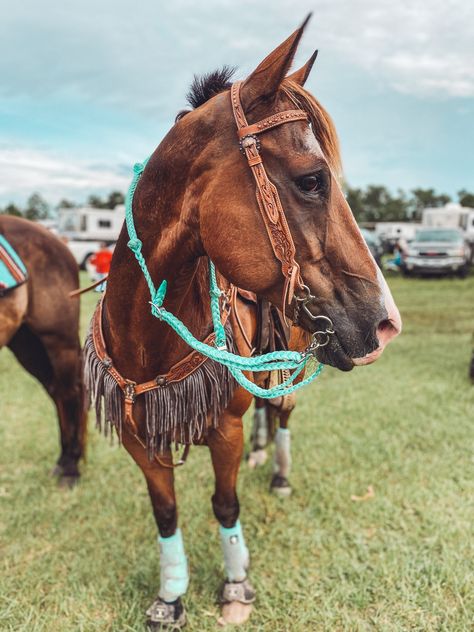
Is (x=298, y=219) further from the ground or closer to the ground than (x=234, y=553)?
further from the ground

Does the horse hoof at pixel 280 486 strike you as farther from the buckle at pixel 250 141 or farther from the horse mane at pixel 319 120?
the buckle at pixel 250 141

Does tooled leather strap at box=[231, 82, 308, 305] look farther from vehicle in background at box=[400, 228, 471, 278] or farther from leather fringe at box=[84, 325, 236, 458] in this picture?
vehicle in background at box=[400, 228, 471, 278]

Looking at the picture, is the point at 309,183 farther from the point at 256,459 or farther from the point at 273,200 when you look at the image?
the point at 256,459

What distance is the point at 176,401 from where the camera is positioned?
1.98m

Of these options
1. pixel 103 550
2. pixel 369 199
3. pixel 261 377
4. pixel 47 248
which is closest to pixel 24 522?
pixel 103 550

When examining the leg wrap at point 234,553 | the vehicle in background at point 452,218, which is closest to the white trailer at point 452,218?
the vehicle in background at point 452,218

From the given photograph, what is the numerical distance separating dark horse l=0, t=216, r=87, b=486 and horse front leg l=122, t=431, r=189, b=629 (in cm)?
154

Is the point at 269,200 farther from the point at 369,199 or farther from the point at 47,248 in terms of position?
the point at 369,199

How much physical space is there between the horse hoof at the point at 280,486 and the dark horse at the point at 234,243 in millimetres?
1659

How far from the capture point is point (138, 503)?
3469 mm

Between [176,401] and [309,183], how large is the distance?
1000mm

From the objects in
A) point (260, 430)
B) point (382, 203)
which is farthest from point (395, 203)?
point (260, 430)

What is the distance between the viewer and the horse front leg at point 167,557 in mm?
2354

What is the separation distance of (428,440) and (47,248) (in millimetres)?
3361
